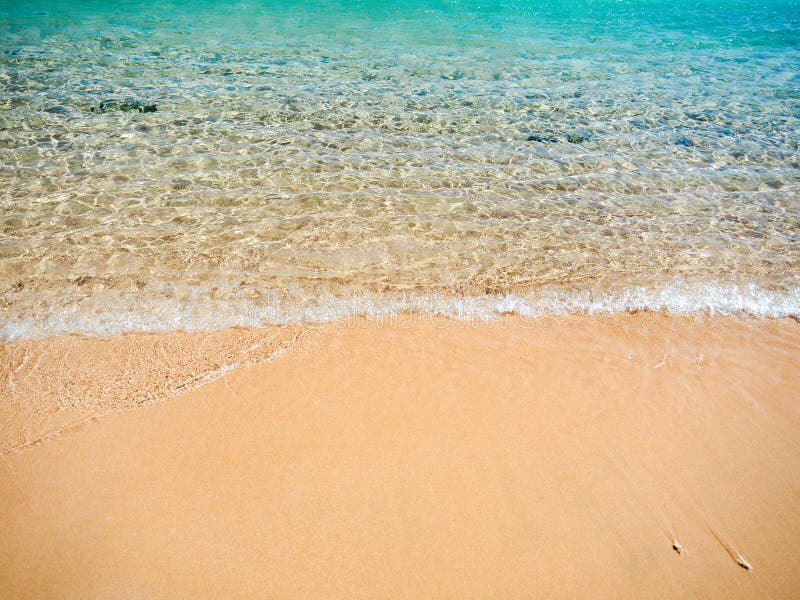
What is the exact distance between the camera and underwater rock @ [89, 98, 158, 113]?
8227mm

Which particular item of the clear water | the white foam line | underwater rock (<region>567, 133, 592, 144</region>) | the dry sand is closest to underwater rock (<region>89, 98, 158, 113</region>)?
the clear water

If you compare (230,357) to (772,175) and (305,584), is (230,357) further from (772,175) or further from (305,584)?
(772,175)

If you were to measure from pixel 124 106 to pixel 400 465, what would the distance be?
24.9 feet

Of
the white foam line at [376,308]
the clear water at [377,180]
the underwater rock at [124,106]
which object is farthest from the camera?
the underwater rock at [124,106]

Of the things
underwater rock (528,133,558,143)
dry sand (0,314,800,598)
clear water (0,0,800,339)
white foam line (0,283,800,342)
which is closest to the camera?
dry sand (0,314,800,598)

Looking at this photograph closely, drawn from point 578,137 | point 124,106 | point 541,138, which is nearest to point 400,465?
point 541,138

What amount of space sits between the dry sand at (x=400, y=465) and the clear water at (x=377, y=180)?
0.59 m

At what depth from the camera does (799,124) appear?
28.8 ft

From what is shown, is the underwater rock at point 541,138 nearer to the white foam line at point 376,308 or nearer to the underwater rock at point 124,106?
the white foam line at point 376,308

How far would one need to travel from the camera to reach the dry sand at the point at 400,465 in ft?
8.84

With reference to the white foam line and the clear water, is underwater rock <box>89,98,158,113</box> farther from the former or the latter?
the white foam line

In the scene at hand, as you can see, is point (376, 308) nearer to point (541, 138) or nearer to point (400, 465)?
point (400, 465)

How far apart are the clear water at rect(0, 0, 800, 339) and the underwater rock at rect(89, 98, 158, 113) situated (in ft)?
0.56

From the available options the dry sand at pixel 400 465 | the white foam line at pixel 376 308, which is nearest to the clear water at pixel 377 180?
the white foam line at pixel 376 308
